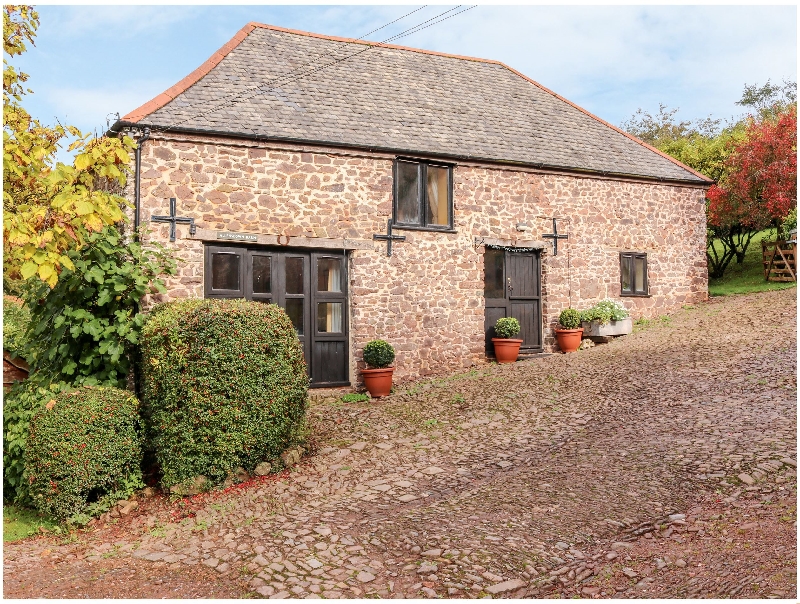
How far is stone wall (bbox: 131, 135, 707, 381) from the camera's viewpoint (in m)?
11.4

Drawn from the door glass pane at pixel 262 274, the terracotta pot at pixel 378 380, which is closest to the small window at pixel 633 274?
the terracotta pot at pixel 378 380

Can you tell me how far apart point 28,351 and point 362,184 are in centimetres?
638

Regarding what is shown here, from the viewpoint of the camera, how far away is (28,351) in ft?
29.8

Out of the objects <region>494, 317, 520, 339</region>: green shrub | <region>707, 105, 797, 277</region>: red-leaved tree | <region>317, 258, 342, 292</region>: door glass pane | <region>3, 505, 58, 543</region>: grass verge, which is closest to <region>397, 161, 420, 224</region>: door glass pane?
<region>317, 258, 342, 292</region>: door glass pane

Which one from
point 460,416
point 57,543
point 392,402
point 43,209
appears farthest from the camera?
point 392,402

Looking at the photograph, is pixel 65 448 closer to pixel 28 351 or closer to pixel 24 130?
pixel 28 351

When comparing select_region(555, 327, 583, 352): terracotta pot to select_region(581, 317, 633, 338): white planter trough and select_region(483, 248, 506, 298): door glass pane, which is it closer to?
select_region(581, 317, 633, 338): white planter trough

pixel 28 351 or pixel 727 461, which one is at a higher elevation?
pixel 28 351

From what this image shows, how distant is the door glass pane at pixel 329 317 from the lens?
40.8 ft

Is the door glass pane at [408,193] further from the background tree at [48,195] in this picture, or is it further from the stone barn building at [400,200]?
the background tree at [48,195]

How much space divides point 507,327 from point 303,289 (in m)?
4.48

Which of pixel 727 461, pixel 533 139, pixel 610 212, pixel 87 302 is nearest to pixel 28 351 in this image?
pixel 87 302

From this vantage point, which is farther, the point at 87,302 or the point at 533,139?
the point at 533,139

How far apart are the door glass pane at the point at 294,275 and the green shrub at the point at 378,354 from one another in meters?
1.64
